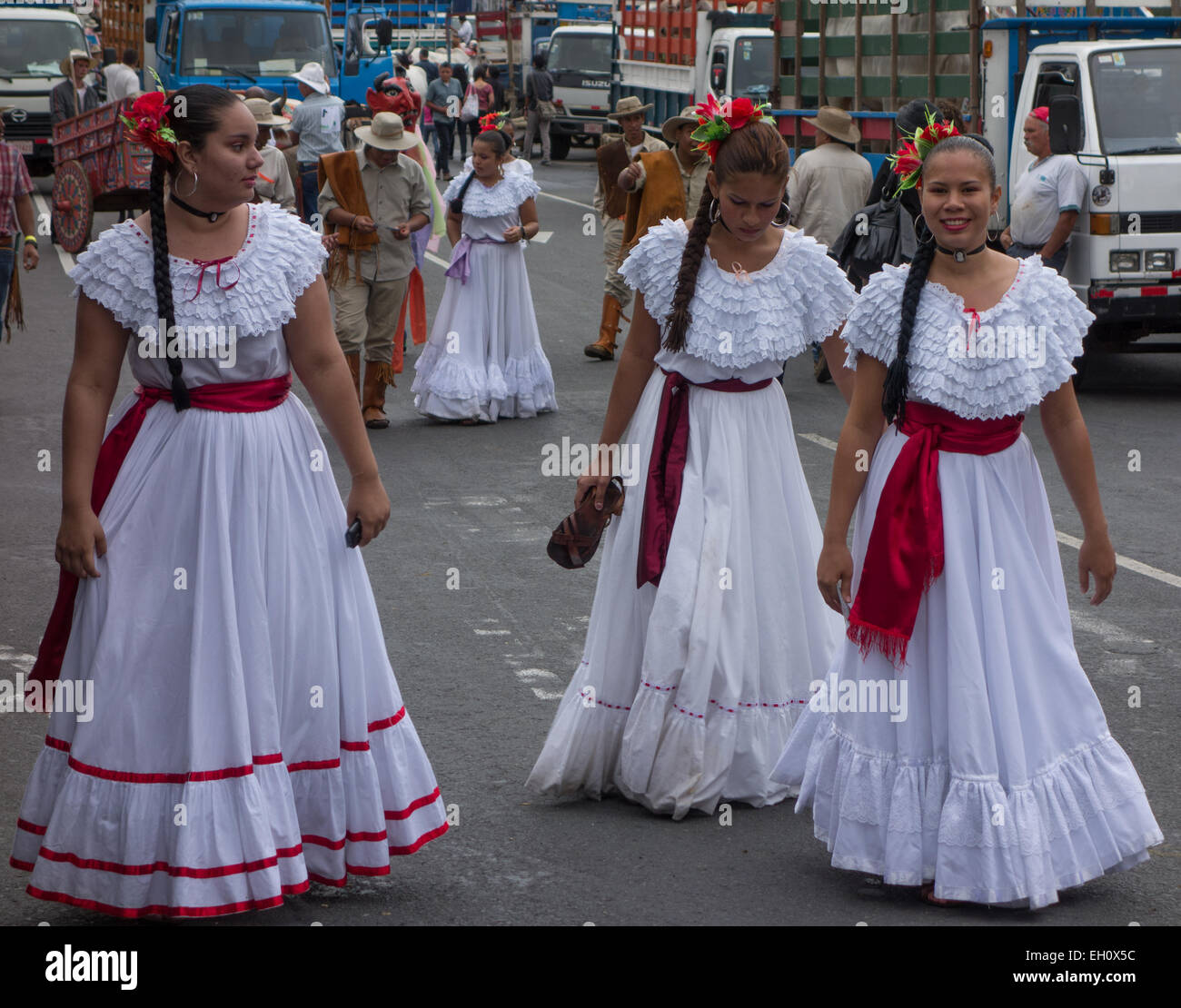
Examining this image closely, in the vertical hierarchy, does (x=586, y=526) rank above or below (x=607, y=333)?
above

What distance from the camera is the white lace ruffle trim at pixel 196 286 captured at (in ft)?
13.8

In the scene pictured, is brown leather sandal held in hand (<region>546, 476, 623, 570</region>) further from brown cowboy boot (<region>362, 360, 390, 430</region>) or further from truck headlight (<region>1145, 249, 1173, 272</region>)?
truck headlight (<region>1145, 249, 1173, 272</region>)

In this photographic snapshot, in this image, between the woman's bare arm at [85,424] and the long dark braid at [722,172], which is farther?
the long dark braid at [722,172]

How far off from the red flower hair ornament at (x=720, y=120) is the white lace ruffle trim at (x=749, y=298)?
301mm

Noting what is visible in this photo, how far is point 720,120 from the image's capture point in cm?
509

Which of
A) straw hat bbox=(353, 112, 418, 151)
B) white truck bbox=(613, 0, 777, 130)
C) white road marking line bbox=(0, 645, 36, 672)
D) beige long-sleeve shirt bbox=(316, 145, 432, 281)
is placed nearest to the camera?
white road marking line bbox=(0, 645, 36, 672)

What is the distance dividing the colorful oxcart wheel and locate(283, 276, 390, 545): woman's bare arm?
12.9 meters

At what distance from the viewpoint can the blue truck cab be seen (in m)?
24.3

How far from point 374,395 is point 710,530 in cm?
665

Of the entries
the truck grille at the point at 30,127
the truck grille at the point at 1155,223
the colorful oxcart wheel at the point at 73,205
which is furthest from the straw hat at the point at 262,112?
the truck grille at the point at 30,127

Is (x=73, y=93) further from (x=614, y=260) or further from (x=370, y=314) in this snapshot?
(x=370, y=314)

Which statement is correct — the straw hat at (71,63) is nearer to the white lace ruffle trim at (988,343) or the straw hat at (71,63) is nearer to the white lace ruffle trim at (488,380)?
the white lace ruffle trim at (488,380)

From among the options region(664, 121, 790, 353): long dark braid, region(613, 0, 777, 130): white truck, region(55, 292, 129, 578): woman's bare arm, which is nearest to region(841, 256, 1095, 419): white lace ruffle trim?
region(664, 121, 790, 353): long dark braid

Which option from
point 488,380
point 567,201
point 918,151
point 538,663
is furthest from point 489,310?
point 567,201
